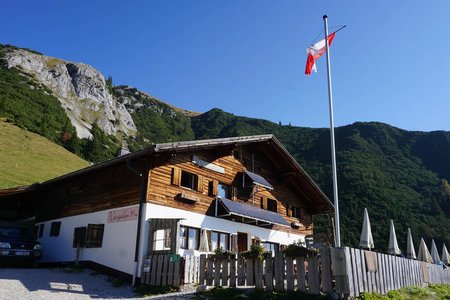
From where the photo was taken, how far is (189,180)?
21188 millimetres

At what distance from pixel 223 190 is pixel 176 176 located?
4.16 m

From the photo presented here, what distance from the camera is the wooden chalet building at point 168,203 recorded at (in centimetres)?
1806

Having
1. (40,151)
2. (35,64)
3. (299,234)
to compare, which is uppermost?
(35,64)

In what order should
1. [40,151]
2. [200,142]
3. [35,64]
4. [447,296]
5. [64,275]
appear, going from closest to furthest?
[447,296]
[64,275]
[200,142]
[40,151]
[35,64]

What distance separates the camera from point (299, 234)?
2861 centimetres

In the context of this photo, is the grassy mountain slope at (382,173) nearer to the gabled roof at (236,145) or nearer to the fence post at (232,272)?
the gabled roof at (236,145)

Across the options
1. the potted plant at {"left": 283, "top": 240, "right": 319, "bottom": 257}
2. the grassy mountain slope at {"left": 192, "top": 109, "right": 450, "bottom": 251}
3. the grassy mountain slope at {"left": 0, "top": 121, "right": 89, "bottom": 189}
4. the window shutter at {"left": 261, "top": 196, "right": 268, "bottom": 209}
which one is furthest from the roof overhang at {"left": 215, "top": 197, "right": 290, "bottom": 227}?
the grassy mountain slope at {"left": 192, "top": 109, "right": 450, "bottom": 251}

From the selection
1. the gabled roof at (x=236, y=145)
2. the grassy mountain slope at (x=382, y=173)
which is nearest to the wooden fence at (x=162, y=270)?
the gabled roof at (x=236, y=145)

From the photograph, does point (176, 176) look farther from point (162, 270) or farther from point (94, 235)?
point (162, 270)

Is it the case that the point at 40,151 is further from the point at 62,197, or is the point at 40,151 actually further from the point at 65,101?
the point at 65,101

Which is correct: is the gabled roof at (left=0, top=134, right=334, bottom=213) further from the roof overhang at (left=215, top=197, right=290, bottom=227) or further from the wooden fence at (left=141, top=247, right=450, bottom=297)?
the wooden fence at (left=141, top=247, right=450, bottom=297)

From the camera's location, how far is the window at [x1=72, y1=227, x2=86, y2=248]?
67.4 feet

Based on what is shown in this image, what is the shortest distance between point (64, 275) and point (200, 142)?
8.68 meters

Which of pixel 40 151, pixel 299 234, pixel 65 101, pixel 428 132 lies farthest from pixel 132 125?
pixel 299 234
